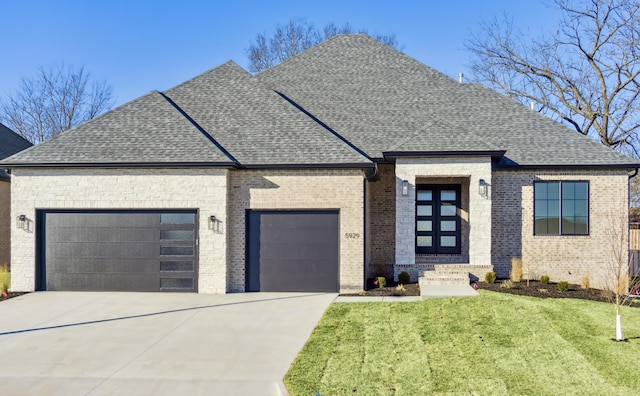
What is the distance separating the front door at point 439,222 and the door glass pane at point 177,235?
291 inches

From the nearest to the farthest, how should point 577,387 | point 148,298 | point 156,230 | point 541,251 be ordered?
point 577,387 → point 148,298 → point 156,230 → point 541,251

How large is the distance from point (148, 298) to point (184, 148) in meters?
4.13

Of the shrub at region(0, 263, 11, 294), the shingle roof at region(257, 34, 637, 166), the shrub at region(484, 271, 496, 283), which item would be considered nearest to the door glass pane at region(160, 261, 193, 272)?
the shrub at region(0, 263, 11, 294)

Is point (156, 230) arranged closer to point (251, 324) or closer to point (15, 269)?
point (15, 269)

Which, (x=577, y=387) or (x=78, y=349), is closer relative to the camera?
(x=577, y=387)

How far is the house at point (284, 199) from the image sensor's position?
45.5 feet

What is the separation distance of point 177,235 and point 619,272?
34.5 ft

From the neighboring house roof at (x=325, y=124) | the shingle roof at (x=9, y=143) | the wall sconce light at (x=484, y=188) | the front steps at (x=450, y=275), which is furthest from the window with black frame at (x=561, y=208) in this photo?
the shingle roof at (x=9, y=143)

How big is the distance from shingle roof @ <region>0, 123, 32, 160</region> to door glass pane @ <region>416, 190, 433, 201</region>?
54.2 ft

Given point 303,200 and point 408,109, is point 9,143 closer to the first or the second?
point 303,200

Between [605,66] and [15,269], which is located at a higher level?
[605,66]

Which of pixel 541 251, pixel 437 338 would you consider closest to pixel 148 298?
pixel 437 338

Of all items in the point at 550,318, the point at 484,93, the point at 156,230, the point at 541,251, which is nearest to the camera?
the point at 550,318

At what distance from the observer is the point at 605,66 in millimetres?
26547
